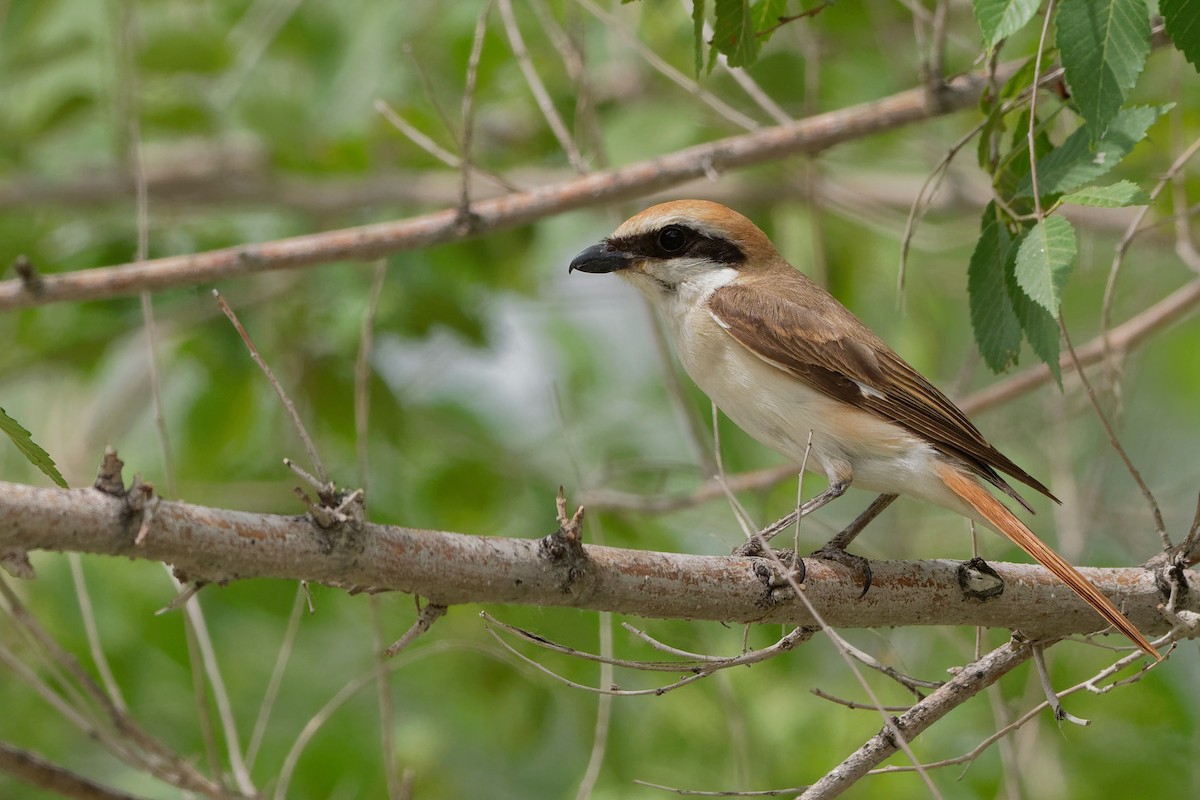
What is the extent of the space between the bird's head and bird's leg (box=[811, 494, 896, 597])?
90cm

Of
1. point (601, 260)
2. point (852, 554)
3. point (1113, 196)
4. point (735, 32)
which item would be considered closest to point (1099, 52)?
point (1113, 196)

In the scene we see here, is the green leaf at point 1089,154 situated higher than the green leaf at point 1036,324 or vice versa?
the green leaf at point 1089,154

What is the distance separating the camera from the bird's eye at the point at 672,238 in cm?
400

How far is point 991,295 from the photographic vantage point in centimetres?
282

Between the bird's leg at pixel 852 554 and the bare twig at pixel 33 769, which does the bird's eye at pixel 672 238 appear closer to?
the bird's leg at pixel 852 554

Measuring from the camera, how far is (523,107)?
611 cm

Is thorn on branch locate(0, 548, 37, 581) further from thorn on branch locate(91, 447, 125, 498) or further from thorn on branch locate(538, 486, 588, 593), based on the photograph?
thorn on branch locate(538, 486, 588, 593)

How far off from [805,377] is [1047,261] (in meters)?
1.21

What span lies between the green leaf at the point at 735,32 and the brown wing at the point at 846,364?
0.99m

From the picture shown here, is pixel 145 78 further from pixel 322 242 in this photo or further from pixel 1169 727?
pixel 1169 727

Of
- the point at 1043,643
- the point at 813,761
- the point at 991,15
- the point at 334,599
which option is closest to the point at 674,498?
the point at 813,761

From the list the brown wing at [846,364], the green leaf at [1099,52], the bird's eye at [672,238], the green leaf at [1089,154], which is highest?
the green leaf at [1099,52]

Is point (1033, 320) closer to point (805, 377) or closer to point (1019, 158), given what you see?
point (1019, 158)

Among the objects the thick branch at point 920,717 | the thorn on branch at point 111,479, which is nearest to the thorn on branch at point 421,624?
the thorn on branch at point 111,479
